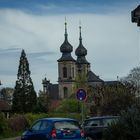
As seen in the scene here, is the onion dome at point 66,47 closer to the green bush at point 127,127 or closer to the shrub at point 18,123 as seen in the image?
the shrub at point 18,123

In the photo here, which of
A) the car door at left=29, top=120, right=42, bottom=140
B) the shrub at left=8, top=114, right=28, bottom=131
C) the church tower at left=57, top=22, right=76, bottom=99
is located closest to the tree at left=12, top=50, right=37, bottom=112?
the shrub at left=8, top=114, right=28, bottom=131

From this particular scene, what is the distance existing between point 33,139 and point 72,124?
1.95 m

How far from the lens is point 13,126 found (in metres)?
50.3

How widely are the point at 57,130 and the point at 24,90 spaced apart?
82.7 metres

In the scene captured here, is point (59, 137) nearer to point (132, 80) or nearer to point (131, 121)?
point (131, 121)

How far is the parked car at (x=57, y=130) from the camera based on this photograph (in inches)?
1033

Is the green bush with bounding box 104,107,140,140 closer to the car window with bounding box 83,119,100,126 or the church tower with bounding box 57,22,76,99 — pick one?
the car window with bounding box 83,119,100,126

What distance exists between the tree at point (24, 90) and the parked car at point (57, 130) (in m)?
79.1

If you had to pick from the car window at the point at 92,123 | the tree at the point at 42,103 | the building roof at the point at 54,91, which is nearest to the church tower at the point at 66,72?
the building roof at the point at 54,91

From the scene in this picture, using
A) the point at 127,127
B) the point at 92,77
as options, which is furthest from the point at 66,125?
the point at 92,77

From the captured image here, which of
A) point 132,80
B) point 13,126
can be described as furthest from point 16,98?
point 13,126

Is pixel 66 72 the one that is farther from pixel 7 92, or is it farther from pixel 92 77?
pixel 7 92

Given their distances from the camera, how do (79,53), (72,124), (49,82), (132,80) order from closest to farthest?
(72,124), (132,80), (79,53), (49,82)

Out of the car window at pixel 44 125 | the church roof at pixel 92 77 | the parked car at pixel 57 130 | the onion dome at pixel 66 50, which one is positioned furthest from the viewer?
the church roof at pixel 92 77
